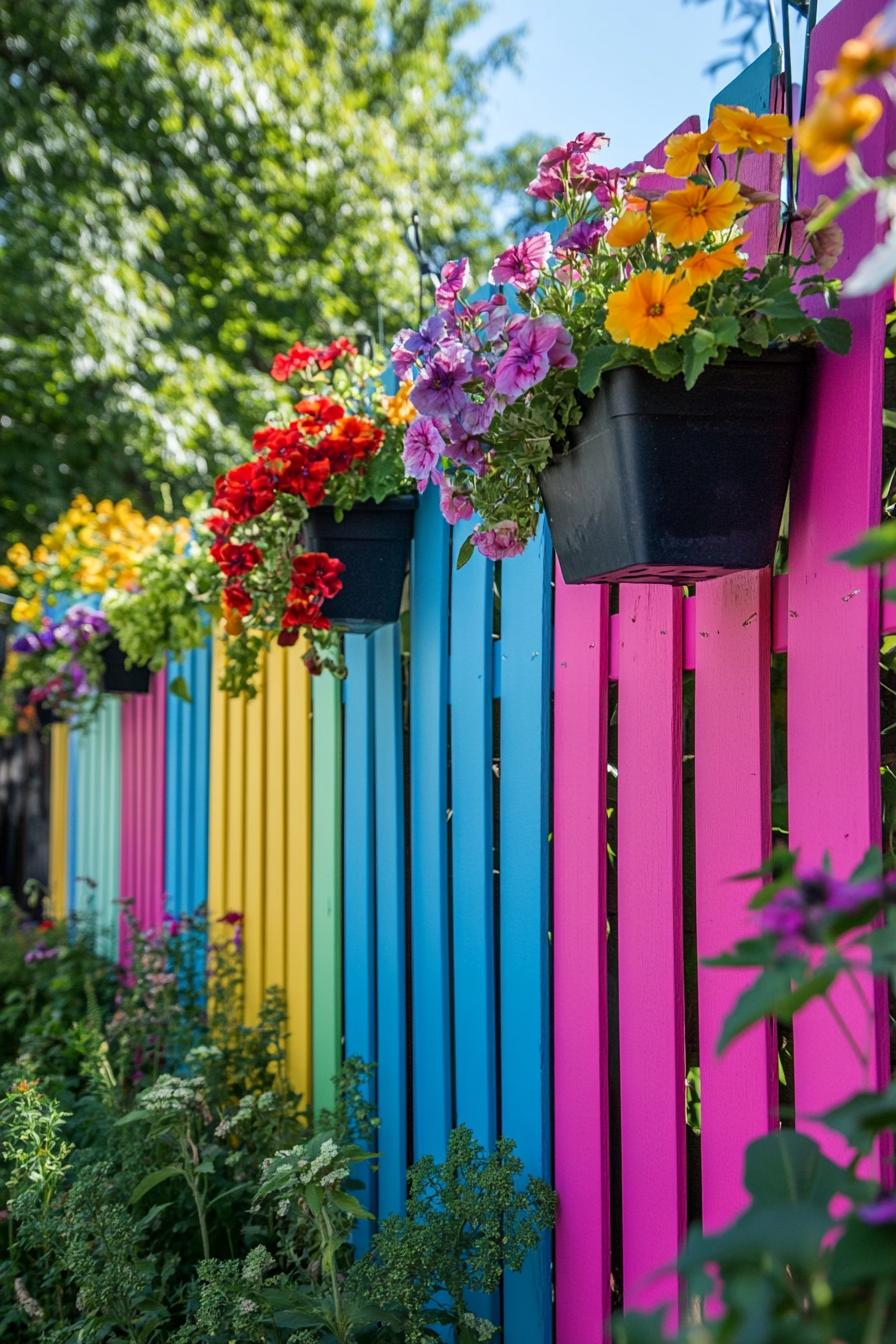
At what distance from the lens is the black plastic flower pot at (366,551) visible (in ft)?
7.63

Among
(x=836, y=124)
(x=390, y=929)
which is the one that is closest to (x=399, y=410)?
(x=390, y=929)

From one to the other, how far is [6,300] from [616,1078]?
7.58 meters

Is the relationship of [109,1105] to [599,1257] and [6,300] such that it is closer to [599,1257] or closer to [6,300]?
[599,1257]

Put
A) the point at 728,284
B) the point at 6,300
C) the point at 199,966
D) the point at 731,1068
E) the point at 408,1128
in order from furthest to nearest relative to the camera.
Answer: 1. the point at 6,300
2. the point at 199,966
3. the point at 408,1128
4. the point at 731,1068
5. the point at 728,284

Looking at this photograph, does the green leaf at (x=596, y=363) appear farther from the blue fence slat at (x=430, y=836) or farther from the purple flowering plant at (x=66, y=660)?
the purple flowering plant at (x=66, y=660)

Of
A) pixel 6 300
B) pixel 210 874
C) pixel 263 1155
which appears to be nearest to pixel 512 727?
pixel 263 1155

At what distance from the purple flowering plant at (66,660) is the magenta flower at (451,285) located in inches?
121

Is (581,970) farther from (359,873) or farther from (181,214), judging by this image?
(181,214)

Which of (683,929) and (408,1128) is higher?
(683,929)

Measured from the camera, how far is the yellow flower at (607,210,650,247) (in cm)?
129

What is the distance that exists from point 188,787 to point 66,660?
37.1 inches

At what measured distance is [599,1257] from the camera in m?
1.71

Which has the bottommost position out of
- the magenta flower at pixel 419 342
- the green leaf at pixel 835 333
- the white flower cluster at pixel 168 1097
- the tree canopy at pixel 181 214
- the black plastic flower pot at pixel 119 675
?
the white flower cluster at pixel 168 1097

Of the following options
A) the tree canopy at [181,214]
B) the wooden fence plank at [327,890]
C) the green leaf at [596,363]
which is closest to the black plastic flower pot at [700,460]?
the green leaf at [596,363]
